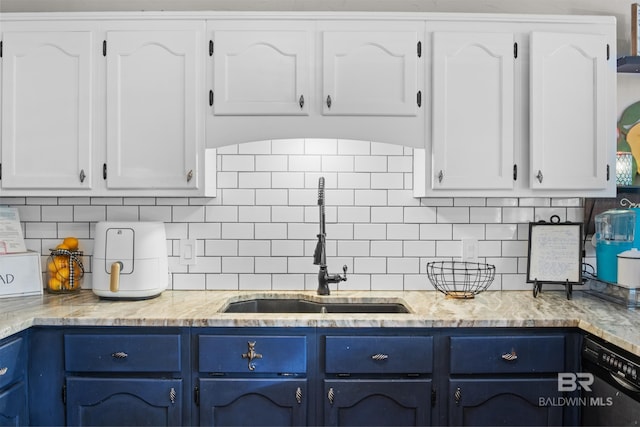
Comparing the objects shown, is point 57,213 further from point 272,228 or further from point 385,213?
Answer: point 385,213

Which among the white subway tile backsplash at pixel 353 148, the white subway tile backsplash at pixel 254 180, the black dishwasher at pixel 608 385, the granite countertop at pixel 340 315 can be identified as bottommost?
the black dishwasher at pixel 608 385

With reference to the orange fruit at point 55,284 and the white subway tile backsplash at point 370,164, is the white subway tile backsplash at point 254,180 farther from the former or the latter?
the orange fruit at point 55,284

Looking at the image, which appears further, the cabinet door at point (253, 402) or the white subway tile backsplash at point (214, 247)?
the white subway tile backsplash at point (214, 247)

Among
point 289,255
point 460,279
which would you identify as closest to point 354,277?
point 289,255

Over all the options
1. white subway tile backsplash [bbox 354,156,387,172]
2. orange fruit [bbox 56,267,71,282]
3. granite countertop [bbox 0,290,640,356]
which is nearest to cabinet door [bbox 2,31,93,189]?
orange fruit [bbox 56,267,71,282]

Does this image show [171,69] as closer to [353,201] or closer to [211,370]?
[353,201]

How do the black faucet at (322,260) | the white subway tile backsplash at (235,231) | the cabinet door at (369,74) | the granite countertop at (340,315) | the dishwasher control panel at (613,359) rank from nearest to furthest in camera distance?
the dishwasher control panel at (613,359) < the granite countertop at (340,315) < the cabinet door at (369,74) < the black faucet at (322,260) < the white subway tile backsplash at (235,231)

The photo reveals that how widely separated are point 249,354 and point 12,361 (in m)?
0.91

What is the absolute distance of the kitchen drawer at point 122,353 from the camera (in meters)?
1.89

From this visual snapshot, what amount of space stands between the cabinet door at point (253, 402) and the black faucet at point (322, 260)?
1.83 feet

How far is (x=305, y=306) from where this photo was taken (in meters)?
2.39

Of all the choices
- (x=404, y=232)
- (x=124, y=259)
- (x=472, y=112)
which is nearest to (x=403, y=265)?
(x=404, y=232)

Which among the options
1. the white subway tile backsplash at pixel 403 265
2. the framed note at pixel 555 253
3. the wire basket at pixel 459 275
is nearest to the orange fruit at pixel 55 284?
the white subway tile backsplash at pixel 403 265

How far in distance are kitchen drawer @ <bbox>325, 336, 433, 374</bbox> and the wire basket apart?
66 cm
